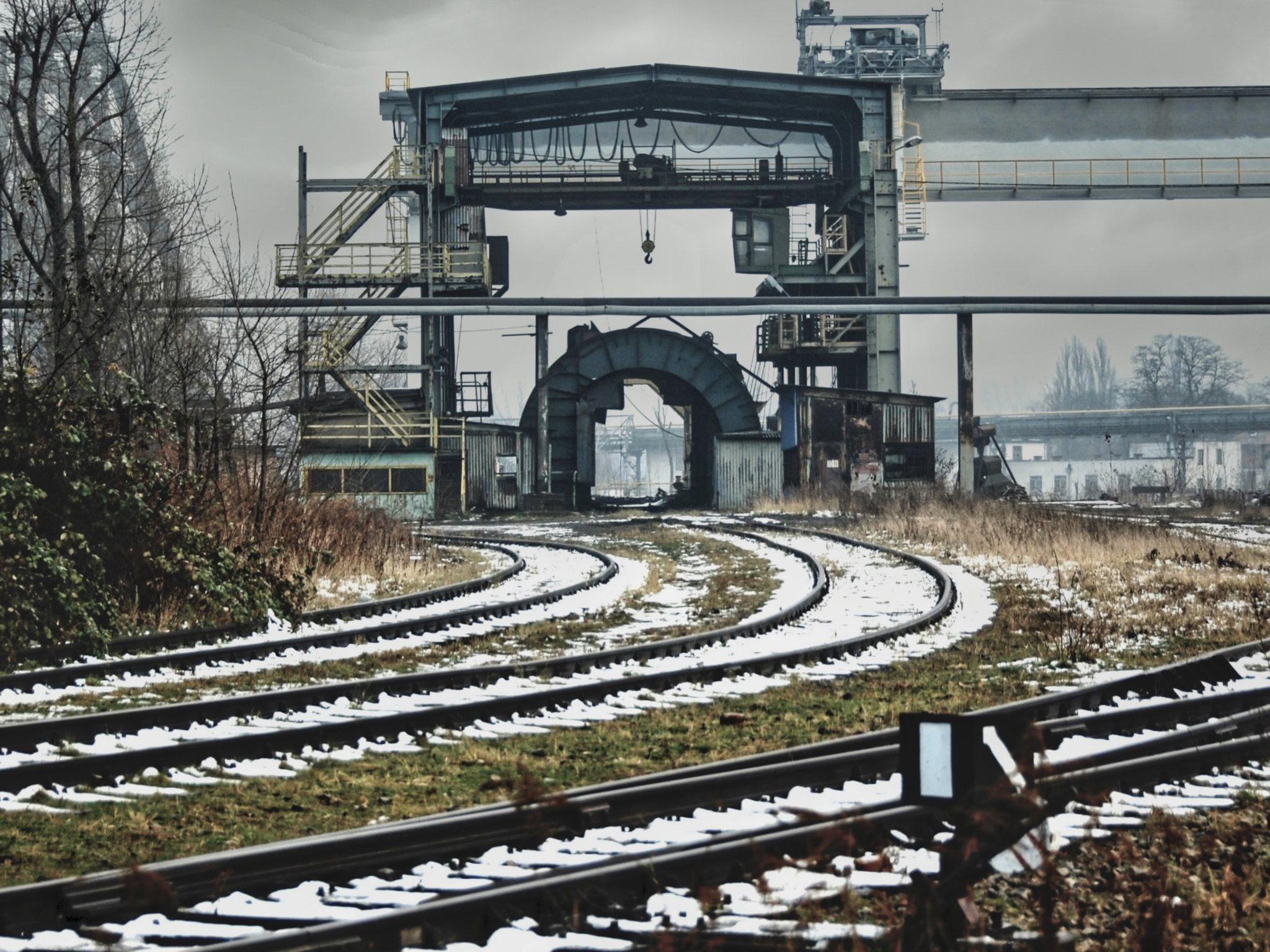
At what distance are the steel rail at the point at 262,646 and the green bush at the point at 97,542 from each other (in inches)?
26.4

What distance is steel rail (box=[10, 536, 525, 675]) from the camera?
1028 cm

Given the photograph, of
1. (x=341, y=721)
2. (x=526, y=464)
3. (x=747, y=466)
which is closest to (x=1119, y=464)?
(x=747, y=466)

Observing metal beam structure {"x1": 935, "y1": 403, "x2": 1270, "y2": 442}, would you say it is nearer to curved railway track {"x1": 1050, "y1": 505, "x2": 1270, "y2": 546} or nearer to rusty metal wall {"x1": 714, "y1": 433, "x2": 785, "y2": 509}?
rusty metal wall {"x1": 714, "y1": 433, "x2": 785, "y2": 509}

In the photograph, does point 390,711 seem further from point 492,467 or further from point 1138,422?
point 1138,422

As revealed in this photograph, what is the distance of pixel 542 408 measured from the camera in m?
38.6

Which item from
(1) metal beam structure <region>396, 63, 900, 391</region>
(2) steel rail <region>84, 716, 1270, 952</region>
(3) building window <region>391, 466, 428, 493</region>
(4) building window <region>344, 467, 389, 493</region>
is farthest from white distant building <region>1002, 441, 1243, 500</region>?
(2) steel rail <region>84, 716, 1270, 952</region>

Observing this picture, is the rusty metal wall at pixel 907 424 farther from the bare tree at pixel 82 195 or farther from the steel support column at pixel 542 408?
the bare tree at pixel 82 195

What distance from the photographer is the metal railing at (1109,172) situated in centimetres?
4466

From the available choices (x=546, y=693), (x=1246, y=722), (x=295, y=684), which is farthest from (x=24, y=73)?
(x=1246, y=722)

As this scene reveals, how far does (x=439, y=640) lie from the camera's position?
1131cm

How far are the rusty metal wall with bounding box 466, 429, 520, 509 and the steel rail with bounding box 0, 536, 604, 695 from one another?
24006mm

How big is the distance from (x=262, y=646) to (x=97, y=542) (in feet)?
7.91

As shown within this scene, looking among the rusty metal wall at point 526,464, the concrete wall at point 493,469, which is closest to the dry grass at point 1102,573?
the rusty metal wall at point 526,464

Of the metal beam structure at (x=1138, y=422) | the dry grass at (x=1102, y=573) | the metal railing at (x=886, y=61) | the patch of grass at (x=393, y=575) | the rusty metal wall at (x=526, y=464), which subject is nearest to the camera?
the dry grass at (x=1102, y=573)
